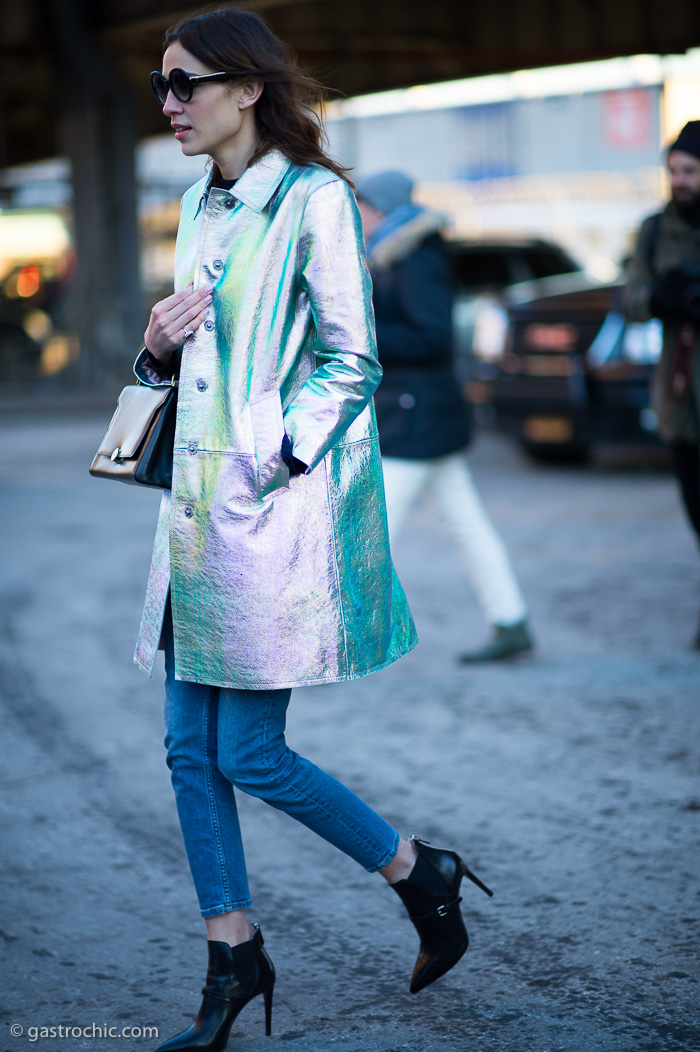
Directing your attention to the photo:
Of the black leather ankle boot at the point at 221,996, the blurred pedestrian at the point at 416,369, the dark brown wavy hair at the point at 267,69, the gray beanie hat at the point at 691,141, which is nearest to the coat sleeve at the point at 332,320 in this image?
the dark brown wavy hair at the point at 267,69

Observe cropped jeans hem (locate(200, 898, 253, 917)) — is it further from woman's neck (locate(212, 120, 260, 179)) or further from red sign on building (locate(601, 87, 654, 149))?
red sign on building (locate(601, 87, 654, 149))

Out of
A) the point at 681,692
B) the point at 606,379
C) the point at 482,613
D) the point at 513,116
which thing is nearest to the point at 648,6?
the point at 606,379

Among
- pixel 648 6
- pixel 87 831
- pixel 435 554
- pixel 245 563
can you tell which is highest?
pixel 648 6

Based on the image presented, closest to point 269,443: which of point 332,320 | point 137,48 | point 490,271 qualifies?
point 332,320

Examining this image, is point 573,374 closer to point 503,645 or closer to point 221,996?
point 503,645

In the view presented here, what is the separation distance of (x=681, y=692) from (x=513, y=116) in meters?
43.9

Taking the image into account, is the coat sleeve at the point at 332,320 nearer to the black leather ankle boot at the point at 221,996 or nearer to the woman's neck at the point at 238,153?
the woman's neck at the point at 238,153

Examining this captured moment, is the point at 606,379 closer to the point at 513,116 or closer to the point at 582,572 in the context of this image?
the point at 582,572

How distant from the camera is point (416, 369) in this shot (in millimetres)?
4977

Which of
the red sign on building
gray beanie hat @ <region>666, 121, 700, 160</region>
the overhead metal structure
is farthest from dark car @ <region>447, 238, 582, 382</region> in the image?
the red sign on building

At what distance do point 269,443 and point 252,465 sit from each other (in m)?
0.05

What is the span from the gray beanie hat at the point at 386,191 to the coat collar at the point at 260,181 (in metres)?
2.55

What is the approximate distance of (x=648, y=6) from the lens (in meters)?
17.4

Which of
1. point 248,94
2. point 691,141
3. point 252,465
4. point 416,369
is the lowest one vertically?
point 416,369
